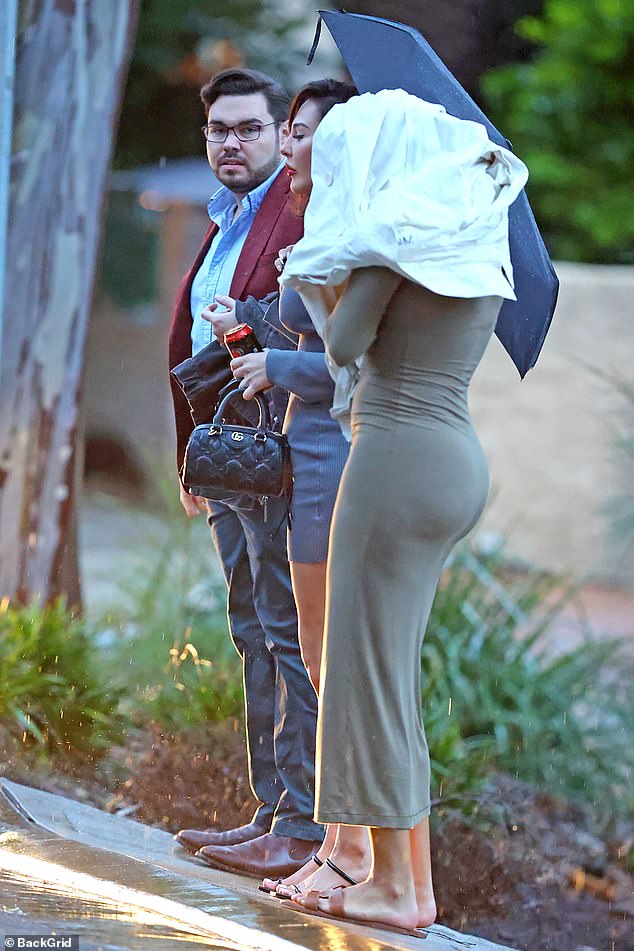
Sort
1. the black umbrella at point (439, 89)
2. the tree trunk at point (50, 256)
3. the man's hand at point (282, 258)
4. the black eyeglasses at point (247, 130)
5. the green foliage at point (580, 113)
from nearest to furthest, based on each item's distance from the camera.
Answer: the black umbrella at point (439, 89) < the man's hand at point (282, 258) < the black eyeglasses at point (247, 130) < the tree trunk at point (50, 256) < the green foliage at point (580, 113)

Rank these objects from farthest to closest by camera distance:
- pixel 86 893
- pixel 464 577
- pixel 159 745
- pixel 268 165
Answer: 1. pixel 464 577
2. pixel 159 745
3. pixel 268 165
4. pixel 86 893

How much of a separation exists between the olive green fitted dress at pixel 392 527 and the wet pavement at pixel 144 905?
0.91 ft

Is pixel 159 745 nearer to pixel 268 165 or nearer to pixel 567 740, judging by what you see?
pixel 567 740

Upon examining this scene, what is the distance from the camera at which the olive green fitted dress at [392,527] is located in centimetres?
306

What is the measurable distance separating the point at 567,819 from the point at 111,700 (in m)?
1.68

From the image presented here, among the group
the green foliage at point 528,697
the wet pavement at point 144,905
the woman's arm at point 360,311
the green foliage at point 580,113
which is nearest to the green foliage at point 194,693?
the green foliage at point 528,697

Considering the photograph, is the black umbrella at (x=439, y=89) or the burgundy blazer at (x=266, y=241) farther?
the burgundy blazer at (x=266, y=241)

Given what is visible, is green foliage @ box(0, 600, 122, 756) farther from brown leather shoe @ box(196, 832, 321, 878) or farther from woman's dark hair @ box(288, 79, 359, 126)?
woman's dark hair @ box(288, 79, 359, 126)

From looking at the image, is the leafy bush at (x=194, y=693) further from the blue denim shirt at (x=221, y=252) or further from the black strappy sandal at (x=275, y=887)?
the blue denim shirt at (x=221, y=252)

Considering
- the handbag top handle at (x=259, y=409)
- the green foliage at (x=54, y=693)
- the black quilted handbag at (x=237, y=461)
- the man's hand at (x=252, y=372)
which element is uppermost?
the man's hand at (x=252, y=372)

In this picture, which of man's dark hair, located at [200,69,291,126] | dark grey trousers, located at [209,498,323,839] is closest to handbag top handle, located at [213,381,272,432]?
dark grey trousers, located at [209,498,323,839]

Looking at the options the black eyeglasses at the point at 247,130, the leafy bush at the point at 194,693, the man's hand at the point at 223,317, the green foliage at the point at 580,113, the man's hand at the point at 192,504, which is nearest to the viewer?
the man's hand at the point at 223,317

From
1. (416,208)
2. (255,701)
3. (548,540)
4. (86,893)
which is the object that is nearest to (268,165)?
(416,208)

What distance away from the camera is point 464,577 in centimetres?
577
